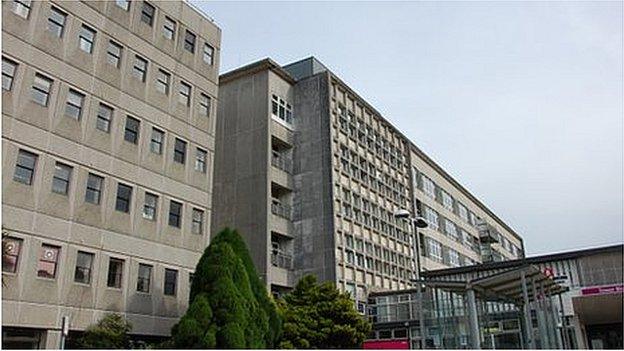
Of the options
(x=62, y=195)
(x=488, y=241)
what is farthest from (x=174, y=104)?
(x=488, y=241)

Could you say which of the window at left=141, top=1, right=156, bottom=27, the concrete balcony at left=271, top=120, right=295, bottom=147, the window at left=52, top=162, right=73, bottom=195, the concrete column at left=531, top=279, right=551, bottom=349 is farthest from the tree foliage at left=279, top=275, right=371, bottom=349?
the window at left=141, top=1, right=156, bottom=27

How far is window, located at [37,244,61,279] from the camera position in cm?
2222

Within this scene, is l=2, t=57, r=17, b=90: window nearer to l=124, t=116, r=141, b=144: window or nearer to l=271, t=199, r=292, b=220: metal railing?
l=124, t=116, r=141, b=144: window

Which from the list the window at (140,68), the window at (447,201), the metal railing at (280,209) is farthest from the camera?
the window at (447,201)

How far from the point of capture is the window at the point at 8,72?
22250 millimetres

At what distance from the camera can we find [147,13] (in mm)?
29938

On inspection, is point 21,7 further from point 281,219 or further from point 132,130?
point 281,219

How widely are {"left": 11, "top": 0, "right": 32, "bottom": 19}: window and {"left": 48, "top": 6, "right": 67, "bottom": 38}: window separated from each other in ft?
3.21

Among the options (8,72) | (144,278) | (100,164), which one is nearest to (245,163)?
(144,278)

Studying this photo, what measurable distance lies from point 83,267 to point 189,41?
14110mm

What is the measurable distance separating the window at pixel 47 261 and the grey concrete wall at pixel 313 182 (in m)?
18.4

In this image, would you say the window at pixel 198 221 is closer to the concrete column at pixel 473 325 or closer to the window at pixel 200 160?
the window at pixel 200 160

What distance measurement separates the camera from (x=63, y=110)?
24.3 m

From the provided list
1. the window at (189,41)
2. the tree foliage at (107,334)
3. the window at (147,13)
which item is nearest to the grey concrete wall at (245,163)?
the window at (189,41)
